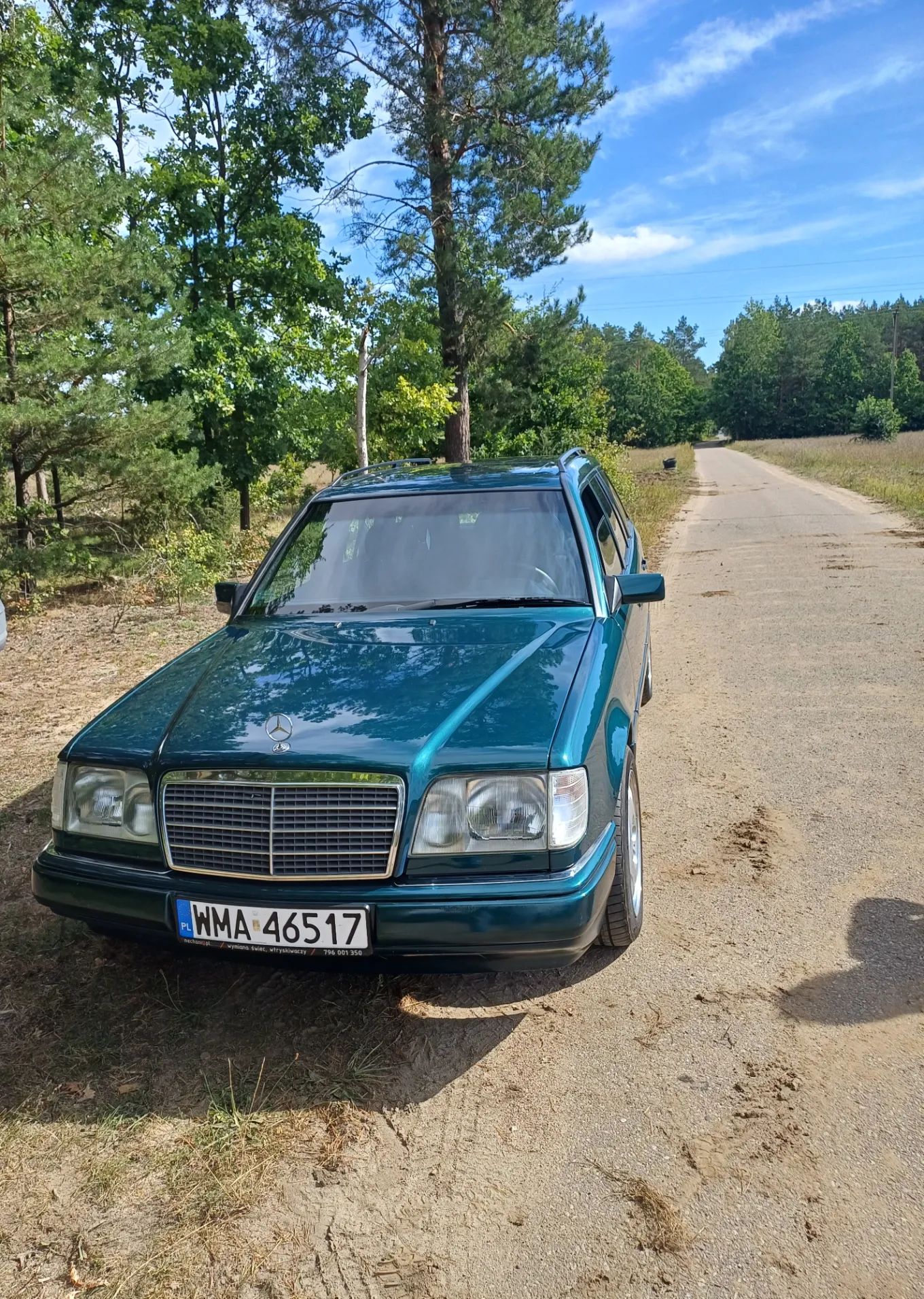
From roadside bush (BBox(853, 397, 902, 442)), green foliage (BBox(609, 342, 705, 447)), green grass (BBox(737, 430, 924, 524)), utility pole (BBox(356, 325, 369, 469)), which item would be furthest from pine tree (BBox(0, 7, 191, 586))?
green foliage (BBox(609, 342, 705, 447))

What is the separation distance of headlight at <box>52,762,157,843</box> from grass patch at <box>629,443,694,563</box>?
11854 millimetres

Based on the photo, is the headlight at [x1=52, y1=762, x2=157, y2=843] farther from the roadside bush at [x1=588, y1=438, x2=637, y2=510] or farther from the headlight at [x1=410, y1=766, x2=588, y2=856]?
the roadside bush at [x1=588, y1=438, x2=637, y2=510]

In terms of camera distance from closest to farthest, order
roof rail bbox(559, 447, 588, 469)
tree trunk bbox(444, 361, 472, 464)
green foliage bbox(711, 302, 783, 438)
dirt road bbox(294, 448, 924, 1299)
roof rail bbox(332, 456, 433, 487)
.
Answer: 1. dirt road bbox(294, 448, 924, 1299)
2. roof rail bbox(559, 447, 588, 469)
3. roof rail bbox(332, 456, 433, 487)
4. tree trunk bbox(444, 361, 472, 464)
5. green foliage bbox(711, 302, 783, 438)

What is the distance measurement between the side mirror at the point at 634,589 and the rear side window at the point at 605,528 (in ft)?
0.38

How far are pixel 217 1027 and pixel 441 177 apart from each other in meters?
18.7

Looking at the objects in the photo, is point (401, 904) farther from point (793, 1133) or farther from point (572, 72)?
A: point (572, 72)

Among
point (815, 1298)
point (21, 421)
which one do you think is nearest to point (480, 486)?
point (815, 1298)

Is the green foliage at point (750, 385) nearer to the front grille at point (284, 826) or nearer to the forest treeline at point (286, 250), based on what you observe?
the forest treeline at point (286, 250)

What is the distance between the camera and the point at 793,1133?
2338 millimetres

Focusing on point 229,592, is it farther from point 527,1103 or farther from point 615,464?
point 615,464

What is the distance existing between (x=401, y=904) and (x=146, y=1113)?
A: 0.97 m

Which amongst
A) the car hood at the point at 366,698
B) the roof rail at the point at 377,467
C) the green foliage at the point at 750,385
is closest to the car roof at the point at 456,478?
the roof rail at the point at 377,467

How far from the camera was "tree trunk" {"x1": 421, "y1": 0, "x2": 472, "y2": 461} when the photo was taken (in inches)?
692

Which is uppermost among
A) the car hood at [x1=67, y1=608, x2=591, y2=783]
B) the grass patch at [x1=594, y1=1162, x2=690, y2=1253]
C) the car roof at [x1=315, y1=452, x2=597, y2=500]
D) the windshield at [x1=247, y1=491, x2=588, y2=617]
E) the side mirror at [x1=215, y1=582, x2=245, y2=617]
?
the car roof at [x1=315, y1=452, x2=597, y2=500]
